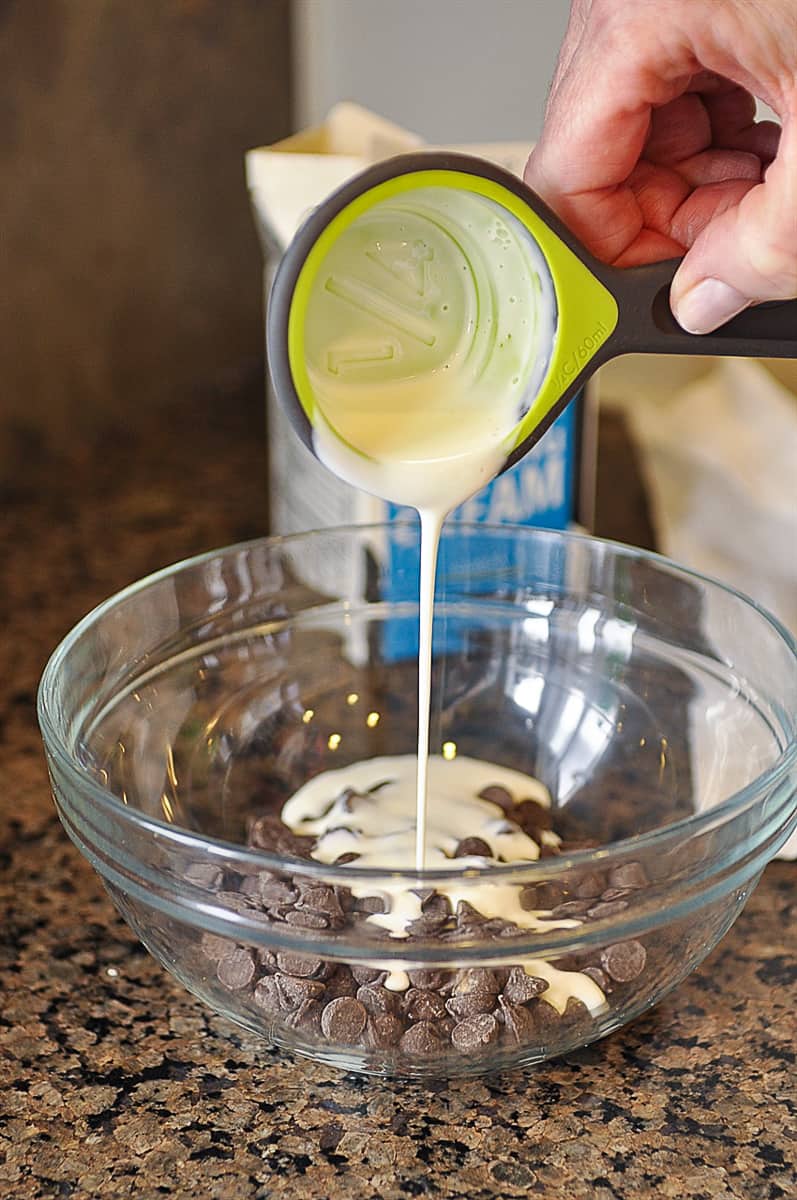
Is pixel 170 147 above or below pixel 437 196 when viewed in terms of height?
below

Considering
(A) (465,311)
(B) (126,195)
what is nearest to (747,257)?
(A) (465,311)

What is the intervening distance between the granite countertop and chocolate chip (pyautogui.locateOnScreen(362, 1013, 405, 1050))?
53 millimetres

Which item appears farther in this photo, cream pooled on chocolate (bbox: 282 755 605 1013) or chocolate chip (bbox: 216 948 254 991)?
cream pooled on chocolate (bbox: 282 755 605 1013)

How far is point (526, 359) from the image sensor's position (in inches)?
33.7

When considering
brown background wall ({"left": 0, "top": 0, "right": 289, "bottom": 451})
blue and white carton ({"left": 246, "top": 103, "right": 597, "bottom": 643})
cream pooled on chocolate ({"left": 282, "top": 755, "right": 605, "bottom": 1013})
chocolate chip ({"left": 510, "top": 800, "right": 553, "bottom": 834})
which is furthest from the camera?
brown background wall ({"left": 0, "top": 0, "right": 289, "bottom": 451})

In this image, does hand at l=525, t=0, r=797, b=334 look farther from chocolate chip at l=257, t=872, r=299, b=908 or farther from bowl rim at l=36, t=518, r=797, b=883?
chocolate chip at l=257, t=872, r=299, b=908

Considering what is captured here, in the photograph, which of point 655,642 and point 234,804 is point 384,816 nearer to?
point 234,804

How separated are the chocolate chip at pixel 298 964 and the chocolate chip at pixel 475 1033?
8cm

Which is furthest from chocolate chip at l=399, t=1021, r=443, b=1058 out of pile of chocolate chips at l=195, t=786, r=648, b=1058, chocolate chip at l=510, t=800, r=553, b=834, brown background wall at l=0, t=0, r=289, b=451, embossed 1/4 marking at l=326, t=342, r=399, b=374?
brown background wall at l=0, t=0, r=289, b=451

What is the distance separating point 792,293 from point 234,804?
0.54 metres

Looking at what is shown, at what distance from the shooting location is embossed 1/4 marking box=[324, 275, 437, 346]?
813 millimetres

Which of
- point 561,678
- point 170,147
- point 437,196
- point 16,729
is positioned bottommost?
point 16,729

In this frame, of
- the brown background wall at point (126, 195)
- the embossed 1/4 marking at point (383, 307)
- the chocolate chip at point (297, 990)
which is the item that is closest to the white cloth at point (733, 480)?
the embossed 1/4 marking at point (383, 307)

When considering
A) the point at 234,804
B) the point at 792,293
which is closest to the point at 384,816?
the point at 234,804
